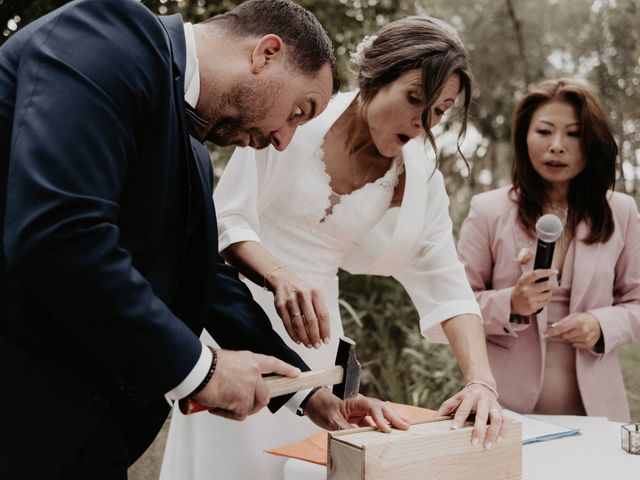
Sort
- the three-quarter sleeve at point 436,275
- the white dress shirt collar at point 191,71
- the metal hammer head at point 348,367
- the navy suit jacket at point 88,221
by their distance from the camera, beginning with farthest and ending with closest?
the three-quarter sleeve at point 436,275 < the metal hammer head at point 348,367 < the white dress shirt collar at point 191,71 < the navy suit jacket at point 88,221

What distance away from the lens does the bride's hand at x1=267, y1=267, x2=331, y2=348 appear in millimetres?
1842

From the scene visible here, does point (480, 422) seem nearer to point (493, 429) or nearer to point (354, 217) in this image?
point (493, 429)

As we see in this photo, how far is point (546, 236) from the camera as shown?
244 centimetres

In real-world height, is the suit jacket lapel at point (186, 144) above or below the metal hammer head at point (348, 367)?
above

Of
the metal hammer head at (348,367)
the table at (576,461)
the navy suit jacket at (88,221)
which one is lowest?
the table at (576,461)

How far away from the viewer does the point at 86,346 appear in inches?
49.1

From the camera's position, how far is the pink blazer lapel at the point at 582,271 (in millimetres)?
2943

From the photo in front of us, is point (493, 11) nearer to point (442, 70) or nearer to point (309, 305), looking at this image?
point (442, 70)

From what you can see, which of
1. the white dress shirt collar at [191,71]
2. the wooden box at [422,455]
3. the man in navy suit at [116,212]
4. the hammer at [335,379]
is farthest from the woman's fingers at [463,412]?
the white dress shirt collar at [191,71]

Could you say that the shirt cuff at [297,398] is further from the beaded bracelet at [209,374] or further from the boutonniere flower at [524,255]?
the boutonniere flower at [524,255]

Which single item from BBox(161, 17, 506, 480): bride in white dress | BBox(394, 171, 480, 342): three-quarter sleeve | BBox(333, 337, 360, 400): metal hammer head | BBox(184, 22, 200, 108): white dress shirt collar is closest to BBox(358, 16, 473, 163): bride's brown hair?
BBox(161, 17, 506, 480): bride in white dress

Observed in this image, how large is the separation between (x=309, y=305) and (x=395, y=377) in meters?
3.19

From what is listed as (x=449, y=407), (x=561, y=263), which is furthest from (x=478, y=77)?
(x=449, y=407)

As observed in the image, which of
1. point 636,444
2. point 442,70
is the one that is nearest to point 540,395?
point 636,444
